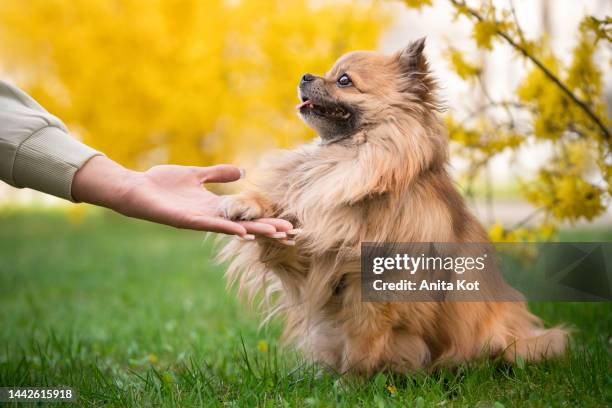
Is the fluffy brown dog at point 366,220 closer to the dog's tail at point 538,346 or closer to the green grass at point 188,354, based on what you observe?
the dog's tail at point 538,346

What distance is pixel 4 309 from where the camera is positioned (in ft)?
20.2

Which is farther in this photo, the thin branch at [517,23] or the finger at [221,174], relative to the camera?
the thin branch at [517,23]

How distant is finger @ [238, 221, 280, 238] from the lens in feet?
8.83

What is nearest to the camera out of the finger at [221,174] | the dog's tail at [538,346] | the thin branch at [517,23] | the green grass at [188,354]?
the green grass at [188,354]

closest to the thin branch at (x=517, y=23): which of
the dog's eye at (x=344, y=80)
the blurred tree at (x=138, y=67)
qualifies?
the dog's eye at (x=344, y=80)

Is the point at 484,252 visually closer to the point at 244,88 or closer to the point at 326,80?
the point at 326,80

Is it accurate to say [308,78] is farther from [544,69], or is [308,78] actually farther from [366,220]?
[544,69]

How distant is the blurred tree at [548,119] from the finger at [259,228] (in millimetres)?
1700

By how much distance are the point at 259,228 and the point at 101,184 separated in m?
0.71

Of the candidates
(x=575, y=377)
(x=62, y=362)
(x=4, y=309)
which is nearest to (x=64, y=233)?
(x=4, y=309)

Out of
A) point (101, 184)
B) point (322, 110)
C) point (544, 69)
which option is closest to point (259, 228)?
point (101, 184)

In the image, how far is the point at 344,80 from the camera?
127 inches

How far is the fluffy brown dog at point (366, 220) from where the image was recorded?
A: 2.88m

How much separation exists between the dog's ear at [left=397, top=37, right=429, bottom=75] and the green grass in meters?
1.51
